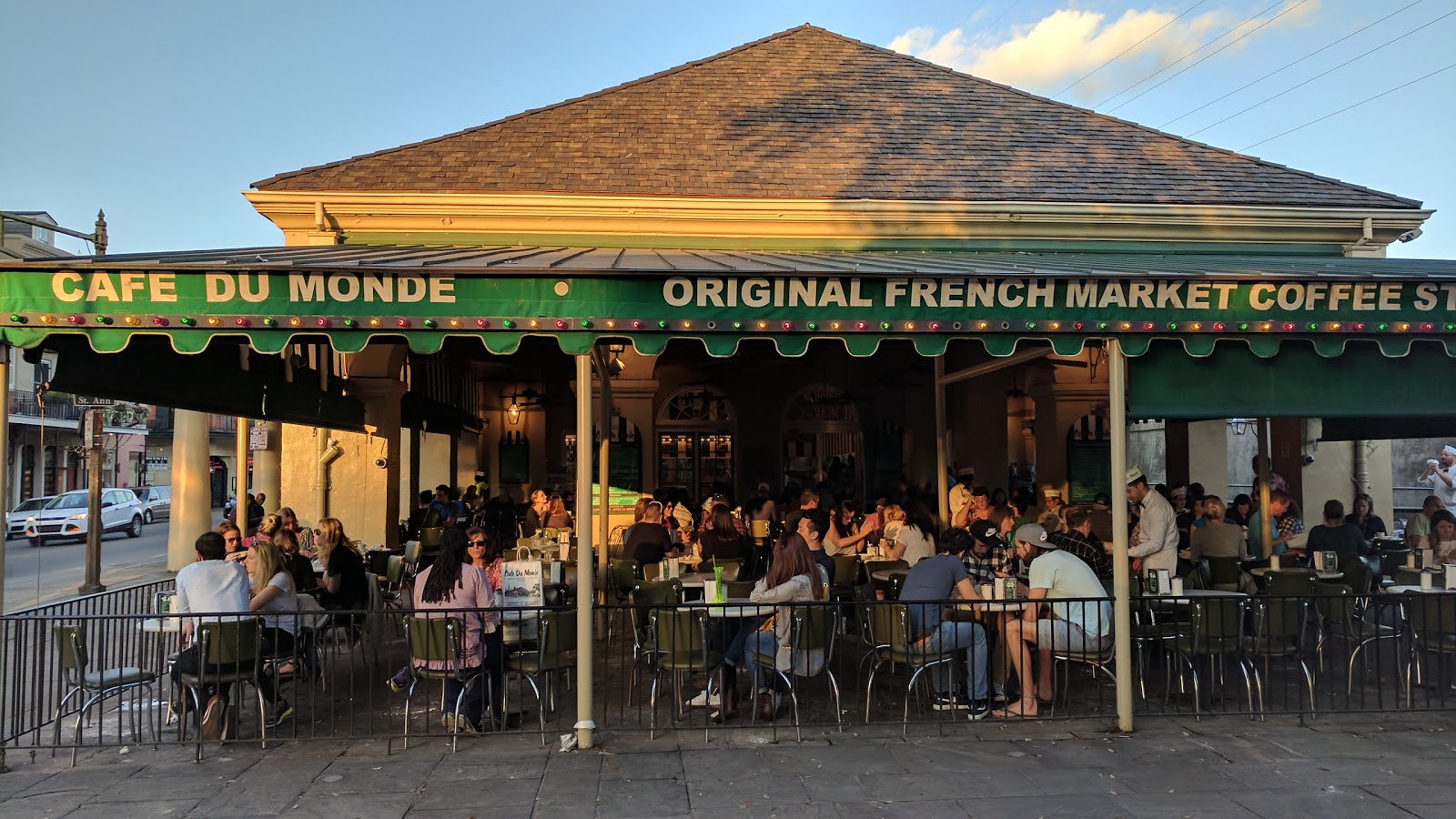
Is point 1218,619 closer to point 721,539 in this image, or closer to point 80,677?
point 721,539

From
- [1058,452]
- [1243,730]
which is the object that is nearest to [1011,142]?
[1058,452]

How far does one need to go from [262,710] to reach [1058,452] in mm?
12763

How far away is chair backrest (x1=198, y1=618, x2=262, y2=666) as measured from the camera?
6.22m

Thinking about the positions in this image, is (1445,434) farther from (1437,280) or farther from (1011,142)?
(1011,142)

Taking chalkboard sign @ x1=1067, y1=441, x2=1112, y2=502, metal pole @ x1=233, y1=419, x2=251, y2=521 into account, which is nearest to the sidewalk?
metal pole @ x1=233, y1=419, x2=251, y2=521

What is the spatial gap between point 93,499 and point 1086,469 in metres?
16.6

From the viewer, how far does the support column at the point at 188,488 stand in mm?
16828

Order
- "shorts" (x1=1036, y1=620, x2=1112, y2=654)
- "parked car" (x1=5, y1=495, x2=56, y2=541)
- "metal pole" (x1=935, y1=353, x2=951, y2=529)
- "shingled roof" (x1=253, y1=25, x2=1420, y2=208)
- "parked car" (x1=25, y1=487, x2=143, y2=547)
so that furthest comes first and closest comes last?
1. "parked car" (x1=5, y1=495, x2=56, y2=541)
2. "parked car" (x1=25, y1=487, x2=143, y2=547)
3. "shingled roof" (x1=253, y1=25, x2=1420, y2=208)
4. "metal pole" (x1=935, y1=353, x2=951, y2=529)
5. "shorts" (x1=1036, y1=620, x2=1112, y2=654)

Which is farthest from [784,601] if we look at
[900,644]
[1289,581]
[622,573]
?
[1289,581]

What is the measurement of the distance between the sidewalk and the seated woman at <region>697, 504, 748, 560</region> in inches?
121

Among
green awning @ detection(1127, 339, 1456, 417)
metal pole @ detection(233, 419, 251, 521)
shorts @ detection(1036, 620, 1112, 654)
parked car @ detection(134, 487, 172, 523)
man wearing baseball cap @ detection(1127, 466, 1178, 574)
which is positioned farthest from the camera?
parked car @ detection(134, 487, 172, 523)

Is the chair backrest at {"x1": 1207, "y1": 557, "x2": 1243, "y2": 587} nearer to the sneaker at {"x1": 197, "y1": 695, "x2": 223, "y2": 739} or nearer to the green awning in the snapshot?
the green awning

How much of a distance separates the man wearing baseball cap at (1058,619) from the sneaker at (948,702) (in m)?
0.28

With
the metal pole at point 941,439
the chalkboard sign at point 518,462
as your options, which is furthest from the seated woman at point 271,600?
the chalkboard sign at point 518,462
